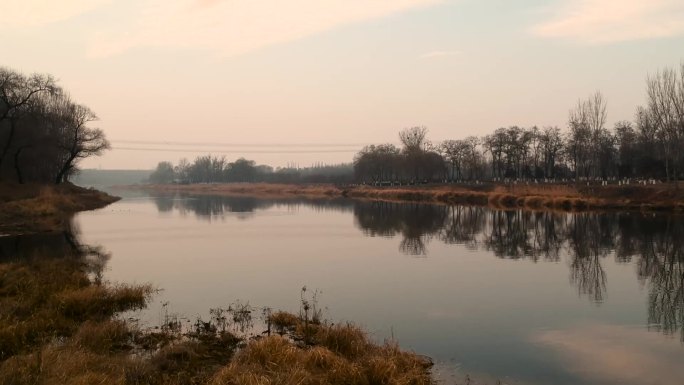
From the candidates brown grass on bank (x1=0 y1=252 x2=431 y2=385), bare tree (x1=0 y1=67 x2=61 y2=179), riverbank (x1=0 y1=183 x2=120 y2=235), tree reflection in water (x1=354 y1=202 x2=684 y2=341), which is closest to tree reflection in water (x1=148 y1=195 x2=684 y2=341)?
tree reflection in water (x1=354 y1=202 x2=684 y2=341)

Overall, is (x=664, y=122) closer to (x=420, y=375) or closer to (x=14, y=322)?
(x=420, y=375)

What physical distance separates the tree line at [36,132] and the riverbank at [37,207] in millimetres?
2513

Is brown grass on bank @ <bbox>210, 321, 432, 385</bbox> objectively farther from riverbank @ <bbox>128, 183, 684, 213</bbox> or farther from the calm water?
riverbank @ <bbox>128, 183, 684, 213</bbox>

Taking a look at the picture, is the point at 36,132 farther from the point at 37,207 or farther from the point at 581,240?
the point at 581,240

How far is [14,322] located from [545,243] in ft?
78.3

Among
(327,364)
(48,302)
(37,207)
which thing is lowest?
(327,364)

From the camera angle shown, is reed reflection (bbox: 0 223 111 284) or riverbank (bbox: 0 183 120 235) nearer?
reed reflection (bbox: 0 223 111 284)

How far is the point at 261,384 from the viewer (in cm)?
687

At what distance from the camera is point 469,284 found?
1664 centimetres

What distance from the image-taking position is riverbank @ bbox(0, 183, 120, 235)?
32125 mm

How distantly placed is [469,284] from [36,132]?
45426mm

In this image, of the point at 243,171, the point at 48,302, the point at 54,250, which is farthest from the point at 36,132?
the point at 243,171

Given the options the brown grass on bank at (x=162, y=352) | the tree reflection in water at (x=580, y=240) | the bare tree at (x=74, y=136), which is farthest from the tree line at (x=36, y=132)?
the brown grass on bank at (x=162, y=352)

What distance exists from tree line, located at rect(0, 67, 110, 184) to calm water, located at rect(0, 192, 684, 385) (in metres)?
18.1
